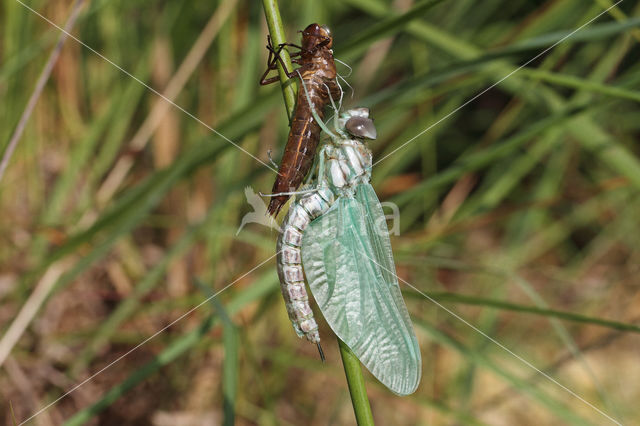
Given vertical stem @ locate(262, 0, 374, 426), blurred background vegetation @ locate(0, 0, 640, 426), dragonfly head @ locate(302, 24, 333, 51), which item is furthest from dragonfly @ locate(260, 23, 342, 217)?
blurred background vegetation @ locate(0, 0, 640, 426)

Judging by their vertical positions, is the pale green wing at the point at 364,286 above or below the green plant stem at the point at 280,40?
below

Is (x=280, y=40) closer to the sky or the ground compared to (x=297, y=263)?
closer to the sky

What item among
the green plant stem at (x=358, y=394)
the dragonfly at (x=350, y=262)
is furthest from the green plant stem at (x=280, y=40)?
the green plant stem at (x=358, y=394)

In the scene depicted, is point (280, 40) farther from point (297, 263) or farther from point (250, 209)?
point (250, 209)

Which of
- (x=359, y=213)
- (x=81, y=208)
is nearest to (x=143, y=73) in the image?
(x=81, y=208)

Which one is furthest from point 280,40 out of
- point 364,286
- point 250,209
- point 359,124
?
point 250,209

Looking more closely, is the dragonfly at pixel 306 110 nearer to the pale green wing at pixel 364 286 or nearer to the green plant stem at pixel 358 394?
the pale green wing at pixel 364 286

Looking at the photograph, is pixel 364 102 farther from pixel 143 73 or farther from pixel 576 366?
pixel 576 366
